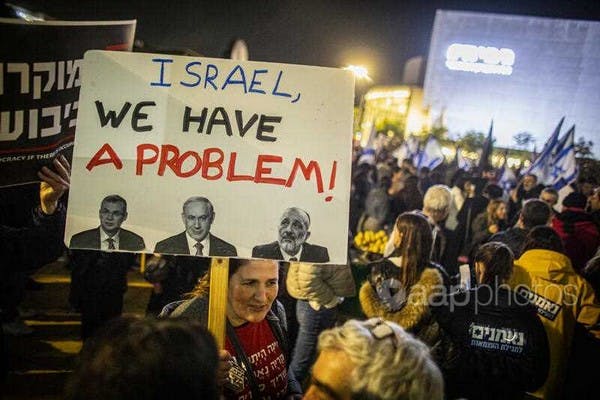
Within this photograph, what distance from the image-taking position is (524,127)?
54938 millimetres

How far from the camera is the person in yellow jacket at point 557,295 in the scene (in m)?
3.29

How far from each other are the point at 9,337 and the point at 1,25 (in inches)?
151

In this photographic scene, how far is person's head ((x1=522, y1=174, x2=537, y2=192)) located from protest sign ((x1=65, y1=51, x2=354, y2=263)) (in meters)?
8.13

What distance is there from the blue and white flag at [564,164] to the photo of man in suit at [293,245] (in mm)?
8986

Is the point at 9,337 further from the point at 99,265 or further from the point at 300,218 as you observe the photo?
the point at 300,218

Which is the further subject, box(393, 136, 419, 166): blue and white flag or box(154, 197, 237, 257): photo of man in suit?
box(393, 136, 419, 166): blue and white flag

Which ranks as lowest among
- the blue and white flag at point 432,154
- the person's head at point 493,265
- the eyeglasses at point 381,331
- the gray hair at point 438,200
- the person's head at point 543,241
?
the eyeglasses at point 381,331

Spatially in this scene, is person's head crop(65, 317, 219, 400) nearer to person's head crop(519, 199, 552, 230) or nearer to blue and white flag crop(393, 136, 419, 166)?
person's head crop(519, 199, 552, 230)

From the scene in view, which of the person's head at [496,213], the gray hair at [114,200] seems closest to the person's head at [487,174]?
the person's head at [496,213]

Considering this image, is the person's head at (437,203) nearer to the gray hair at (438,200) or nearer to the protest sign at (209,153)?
the gray hair at (438,200)

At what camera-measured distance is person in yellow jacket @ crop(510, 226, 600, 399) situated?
10.8 ft

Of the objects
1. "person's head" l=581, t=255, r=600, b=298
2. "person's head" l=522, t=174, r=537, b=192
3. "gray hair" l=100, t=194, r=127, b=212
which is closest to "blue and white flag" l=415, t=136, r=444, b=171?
"person's head" l=522, t=174, r=537, b=192

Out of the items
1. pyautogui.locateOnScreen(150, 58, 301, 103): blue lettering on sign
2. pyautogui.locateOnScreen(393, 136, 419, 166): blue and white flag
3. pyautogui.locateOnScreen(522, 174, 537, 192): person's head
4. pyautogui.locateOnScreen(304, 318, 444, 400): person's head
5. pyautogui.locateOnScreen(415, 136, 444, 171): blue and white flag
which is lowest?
pyautogui.locateOnScreen(304, 318, 444, 400): person's head

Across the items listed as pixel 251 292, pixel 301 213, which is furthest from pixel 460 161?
pixel 301 213
